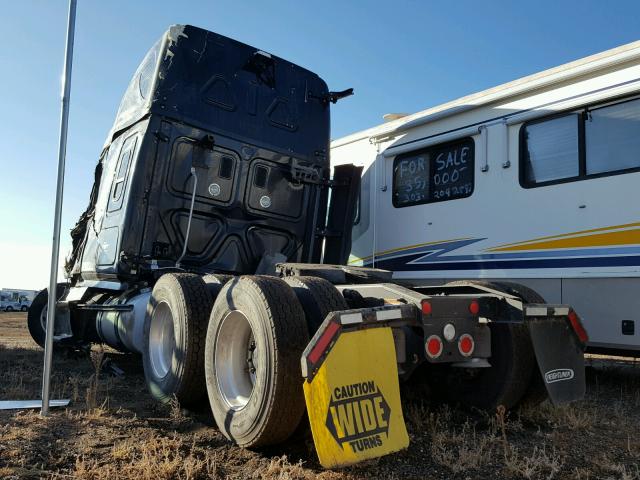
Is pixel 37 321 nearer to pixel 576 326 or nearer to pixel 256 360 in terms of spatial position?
pixel 256 360

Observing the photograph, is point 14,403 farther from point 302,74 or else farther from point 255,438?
point 302,74

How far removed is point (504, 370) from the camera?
4051 mm

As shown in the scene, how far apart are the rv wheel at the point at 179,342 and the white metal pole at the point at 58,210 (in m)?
0.81

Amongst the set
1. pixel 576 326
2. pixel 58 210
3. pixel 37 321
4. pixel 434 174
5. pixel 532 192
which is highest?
pixel 434 174

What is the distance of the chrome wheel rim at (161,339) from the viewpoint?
4812 mm

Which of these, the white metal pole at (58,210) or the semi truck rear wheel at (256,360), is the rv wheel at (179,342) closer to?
the semi truck rear wheel at (256,360)

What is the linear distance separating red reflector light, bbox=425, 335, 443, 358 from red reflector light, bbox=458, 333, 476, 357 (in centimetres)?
17

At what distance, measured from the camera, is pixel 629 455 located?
3.54m

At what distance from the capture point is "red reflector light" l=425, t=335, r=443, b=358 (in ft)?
10.7

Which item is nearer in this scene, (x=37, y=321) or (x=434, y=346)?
(x=434, y=346)

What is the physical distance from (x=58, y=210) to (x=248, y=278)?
67.6 inches

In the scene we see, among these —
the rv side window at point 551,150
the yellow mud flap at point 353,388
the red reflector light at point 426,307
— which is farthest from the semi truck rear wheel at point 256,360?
the rv side window at point 551,150

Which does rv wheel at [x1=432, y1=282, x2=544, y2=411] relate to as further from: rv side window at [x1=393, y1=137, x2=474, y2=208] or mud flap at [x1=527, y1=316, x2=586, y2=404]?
rv side window at [x1=393, y1=137, x2=474, y2=208]

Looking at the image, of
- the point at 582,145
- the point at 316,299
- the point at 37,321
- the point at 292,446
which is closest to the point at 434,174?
the point at 582,145
